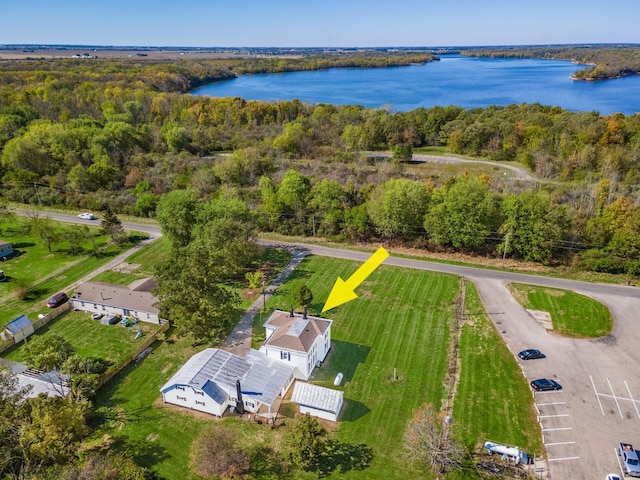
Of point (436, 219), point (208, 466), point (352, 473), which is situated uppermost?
point (436, 219)

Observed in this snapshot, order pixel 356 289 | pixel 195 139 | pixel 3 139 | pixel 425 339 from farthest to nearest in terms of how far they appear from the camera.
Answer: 1. pixel 195 139
2. pixel 3 139
3. pixel 356 289
4. pixel 425 339

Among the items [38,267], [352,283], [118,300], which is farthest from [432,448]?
[38,267]

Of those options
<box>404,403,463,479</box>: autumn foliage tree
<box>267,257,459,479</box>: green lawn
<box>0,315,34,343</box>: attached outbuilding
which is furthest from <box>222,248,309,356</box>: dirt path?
<box>0,315,34,343</box>: attached outbuilding

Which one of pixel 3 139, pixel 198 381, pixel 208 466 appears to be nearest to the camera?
pixel 208 466

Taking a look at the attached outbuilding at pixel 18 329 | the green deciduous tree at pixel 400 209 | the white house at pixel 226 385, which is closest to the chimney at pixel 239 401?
the white house at pixel 226 385

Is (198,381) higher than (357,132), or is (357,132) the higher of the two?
(357,132)

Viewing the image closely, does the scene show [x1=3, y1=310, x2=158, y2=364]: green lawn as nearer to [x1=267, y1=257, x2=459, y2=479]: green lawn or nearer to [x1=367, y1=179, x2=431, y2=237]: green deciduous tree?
[x1=267, y1=257, x2=459, y2=479]: green lawn

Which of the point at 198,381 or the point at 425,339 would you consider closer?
the point at 198,381

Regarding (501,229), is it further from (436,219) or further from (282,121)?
(282,121)

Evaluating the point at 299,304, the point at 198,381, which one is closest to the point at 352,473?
the point at 198,381
